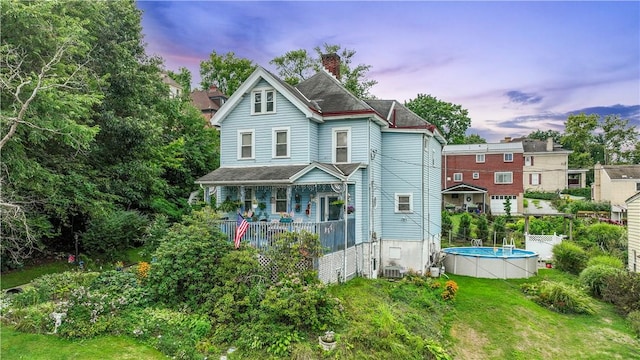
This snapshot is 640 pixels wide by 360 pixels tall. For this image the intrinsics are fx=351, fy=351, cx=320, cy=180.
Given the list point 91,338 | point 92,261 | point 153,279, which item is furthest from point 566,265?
point 92,261

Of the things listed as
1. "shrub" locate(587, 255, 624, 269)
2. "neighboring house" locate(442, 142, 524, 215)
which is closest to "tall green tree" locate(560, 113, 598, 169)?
"neighboring house" locate(442, 142, 524, 215)

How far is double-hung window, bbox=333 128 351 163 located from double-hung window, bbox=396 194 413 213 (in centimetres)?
386

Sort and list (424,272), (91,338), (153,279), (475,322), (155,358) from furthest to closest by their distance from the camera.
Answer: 1. (424,272)
2. (475,322)
3. (153,279)
4. (91,338)
5. (155,358)

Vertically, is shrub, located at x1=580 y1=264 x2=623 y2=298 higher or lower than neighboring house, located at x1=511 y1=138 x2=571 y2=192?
lower

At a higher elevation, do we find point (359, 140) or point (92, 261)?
point (359, 140)

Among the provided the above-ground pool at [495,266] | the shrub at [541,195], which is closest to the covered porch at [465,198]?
the shrub at [541,195]

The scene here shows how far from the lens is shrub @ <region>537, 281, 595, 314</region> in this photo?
46.6 feet

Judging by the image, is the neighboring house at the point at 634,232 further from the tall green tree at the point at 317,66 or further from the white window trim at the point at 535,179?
the white window trim at the point at 535,179

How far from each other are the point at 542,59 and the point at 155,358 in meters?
23.2

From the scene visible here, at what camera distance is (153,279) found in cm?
1101

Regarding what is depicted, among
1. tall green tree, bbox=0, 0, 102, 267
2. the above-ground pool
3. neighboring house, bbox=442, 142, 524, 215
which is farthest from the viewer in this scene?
neighboring house, bbox=442, 142, 524, 215

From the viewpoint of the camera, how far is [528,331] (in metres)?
12.1

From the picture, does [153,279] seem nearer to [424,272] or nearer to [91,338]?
[91,338]

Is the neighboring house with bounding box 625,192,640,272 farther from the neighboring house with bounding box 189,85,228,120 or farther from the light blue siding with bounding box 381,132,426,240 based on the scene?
the neighboring house with bounding box 189,85,228,120
